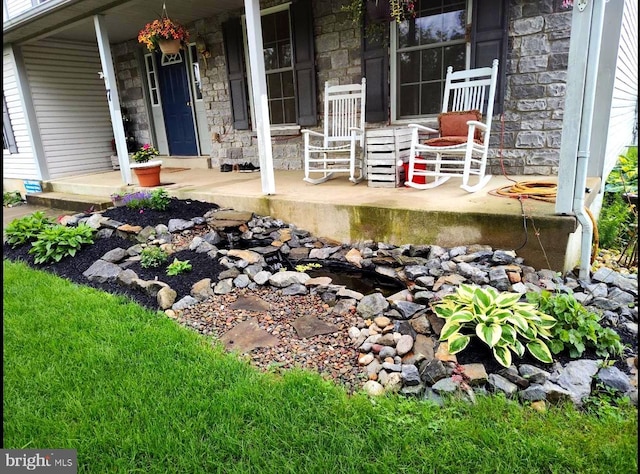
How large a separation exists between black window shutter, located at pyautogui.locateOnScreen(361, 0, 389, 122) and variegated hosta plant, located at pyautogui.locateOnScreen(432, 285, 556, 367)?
2967mm

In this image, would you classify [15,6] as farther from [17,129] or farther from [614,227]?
[614,227]

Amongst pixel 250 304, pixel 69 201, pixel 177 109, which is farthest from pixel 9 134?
pixel 250 304

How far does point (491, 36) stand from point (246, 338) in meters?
3.45

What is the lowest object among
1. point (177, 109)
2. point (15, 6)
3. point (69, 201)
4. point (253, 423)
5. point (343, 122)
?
point (253, 423)

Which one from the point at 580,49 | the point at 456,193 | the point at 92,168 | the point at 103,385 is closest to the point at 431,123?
the point at 456,193

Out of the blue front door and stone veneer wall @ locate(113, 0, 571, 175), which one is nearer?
stone veneer wall @ locate(113, 0, 571, 175)

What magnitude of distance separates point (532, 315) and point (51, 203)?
649 cm

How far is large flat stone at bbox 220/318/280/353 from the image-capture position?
7.24ft

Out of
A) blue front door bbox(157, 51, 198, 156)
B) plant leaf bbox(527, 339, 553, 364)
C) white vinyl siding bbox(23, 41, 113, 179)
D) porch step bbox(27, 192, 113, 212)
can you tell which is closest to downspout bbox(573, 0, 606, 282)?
plant leaf bbox(527, 339, 553, 364)

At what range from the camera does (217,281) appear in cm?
296

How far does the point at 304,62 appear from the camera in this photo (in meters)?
5.11

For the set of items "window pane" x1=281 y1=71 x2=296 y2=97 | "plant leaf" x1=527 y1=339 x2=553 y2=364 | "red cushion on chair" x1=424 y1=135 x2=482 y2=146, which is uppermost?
"window pane" x1=281 y1=71 x2=296 y2=97

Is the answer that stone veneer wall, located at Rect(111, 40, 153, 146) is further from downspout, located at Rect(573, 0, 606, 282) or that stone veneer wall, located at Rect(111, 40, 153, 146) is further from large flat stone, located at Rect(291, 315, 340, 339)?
downspout, located at Rect(573, 0, 606, 282)

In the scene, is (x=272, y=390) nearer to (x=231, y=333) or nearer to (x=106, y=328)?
(x=231, y=333)
